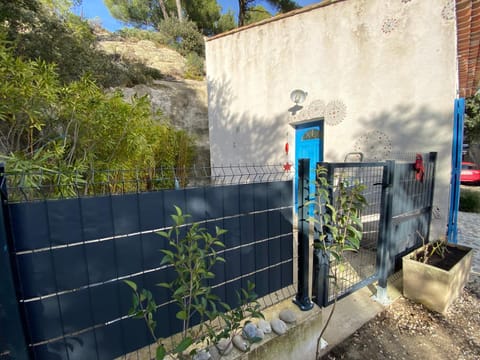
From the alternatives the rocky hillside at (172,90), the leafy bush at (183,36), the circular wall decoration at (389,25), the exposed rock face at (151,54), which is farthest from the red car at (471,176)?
the leafy bush at (183,36)

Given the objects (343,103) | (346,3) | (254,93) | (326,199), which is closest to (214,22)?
(254,93)

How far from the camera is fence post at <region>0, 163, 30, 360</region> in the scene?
33.3 inches

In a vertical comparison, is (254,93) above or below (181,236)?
above

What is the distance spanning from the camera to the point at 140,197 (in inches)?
44.6

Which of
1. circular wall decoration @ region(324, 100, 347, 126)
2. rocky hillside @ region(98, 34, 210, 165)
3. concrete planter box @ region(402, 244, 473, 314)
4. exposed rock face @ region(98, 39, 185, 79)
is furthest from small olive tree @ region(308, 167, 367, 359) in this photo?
exposed rock face @ region(98, 39, 185, 79)

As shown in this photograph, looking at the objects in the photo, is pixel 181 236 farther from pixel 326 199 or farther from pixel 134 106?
pixel 134 106

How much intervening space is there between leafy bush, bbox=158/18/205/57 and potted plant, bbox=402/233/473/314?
12.7 m

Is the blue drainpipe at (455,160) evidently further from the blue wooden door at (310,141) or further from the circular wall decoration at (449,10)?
the blue wooden door at (310,141)

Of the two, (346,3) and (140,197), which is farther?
(346,3)

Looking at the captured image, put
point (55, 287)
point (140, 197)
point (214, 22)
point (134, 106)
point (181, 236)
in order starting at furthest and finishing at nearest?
point (214, 22) < point (134, 106) < point (181, 236) < point (140, 197) < point (55, 287)

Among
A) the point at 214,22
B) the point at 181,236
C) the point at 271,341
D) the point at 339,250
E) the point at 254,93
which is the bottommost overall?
the point at 271,341

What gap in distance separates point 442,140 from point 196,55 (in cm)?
1114

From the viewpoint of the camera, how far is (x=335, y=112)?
12.0 feet

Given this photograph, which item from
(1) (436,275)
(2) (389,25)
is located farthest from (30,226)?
(2) (389,25)
